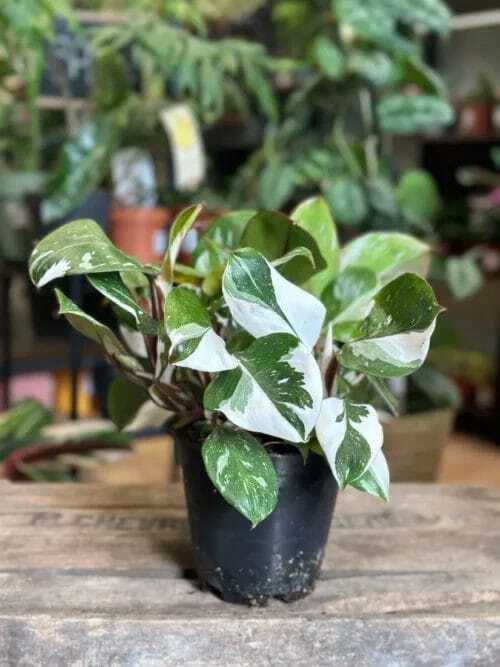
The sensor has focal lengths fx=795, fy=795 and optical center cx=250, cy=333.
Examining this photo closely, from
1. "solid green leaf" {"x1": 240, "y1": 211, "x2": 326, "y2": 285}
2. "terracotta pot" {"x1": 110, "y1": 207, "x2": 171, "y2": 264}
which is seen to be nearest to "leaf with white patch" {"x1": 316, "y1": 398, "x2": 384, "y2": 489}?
"solid green leaf" {"x1": 240, "y1": 211, "x2": 326, "y2": 285}

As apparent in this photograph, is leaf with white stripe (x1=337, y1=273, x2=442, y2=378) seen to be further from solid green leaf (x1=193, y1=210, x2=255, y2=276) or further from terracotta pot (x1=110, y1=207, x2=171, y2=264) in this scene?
terracotta pot (x1=110, y1=207, x2=171, y2=264)

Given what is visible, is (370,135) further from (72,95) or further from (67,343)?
(67,343)

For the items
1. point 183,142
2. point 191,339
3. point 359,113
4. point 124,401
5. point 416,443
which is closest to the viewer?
point 191,339

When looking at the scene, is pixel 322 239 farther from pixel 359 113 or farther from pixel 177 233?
pixel 359 113

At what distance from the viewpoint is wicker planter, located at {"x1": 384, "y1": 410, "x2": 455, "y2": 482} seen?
190cm

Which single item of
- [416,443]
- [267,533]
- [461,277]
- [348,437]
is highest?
[348,437]

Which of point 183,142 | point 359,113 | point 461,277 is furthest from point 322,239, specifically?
point 359,113

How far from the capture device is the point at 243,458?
0.60m

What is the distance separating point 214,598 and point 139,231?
1109mm

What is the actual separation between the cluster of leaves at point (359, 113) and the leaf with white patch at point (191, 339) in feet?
4.22

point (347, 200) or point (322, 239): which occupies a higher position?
point (322, 239)

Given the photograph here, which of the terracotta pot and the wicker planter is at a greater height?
the terracotta pot

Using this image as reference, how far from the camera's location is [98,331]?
64 centimetres

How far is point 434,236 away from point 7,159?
1.12m
